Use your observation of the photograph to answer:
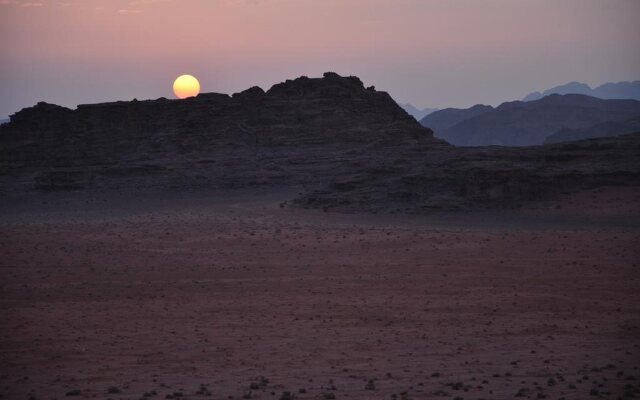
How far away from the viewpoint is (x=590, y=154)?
147ft

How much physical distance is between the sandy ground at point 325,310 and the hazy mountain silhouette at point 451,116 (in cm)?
14605

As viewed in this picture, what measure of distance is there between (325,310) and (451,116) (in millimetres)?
172291

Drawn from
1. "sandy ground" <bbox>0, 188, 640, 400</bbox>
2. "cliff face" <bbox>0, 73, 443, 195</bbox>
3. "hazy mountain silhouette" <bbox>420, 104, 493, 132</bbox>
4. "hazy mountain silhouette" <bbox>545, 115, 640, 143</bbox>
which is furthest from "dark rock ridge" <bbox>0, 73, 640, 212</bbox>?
"hazy mountain silhouette" <bbox>420, 104, 493, 132</bbox>

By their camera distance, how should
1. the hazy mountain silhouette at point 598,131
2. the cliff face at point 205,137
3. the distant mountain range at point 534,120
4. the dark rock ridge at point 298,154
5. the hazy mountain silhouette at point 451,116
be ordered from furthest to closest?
1. the hazy mountain silhouette at point 451,116
2. the distant mountain range at point 534,120
3. the hazy mountain silhouette at point 598,131
4. the cliff face at point 205,137
5. the dark rock ridge at point 298,154

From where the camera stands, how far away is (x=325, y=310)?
65.0 ft

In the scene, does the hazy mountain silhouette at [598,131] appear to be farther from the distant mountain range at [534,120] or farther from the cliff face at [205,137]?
the cliff face at [205,137]

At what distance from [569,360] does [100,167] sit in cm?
4955

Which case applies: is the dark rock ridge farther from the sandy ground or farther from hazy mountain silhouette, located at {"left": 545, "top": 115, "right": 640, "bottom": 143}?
hazy mountain silhouette, located at {"left": 545, "top": 115, "right": 640, "bottom": 143}

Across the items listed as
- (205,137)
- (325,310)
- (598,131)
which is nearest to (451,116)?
(598,131)

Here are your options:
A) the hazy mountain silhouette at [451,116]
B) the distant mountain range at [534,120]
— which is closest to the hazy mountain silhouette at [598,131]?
the distant mountain range at [534,120]

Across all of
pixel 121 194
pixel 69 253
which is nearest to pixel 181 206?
pixel 121 194

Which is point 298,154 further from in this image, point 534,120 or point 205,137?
point 534,120

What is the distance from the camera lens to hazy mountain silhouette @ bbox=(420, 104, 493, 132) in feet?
595

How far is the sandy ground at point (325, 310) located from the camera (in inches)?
527
